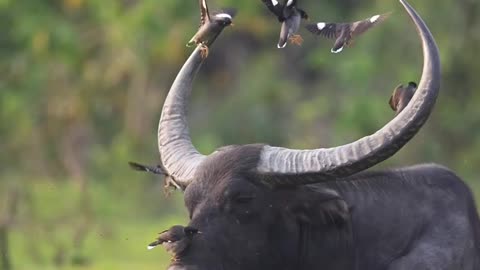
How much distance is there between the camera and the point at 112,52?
2738 centimetres

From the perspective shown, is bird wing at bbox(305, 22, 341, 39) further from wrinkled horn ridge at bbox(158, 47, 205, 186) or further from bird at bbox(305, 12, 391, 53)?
wrinkled horn ridge at bbox(158, 47, 205, 186)

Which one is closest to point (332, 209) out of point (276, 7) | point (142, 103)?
point (276, 7)

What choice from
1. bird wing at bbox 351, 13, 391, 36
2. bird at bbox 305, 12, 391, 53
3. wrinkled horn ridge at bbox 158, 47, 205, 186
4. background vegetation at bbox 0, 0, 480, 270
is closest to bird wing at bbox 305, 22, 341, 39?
bird at bbox 305, 12, 391, 53

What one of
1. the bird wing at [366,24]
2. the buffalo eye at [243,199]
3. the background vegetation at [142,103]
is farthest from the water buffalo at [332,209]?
the background vegetation at [142,103]

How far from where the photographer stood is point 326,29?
30.7ft

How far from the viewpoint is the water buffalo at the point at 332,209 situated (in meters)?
8.54

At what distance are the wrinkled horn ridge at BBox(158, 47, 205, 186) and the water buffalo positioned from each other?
0.07 metres

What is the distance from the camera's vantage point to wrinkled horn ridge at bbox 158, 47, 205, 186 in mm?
9281

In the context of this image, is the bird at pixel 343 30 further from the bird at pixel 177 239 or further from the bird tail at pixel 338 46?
the bird at pixel 177 239

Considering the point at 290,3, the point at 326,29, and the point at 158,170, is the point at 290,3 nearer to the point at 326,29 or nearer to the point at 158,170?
the point at 326,29

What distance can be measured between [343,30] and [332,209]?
3.63ft

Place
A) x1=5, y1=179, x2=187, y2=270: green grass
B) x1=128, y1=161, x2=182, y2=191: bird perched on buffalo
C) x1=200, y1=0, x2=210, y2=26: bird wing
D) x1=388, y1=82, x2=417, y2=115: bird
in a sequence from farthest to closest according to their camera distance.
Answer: x1=5, y1=179, x2=187, y2=270: green grass < x1=200, y1=0, x2=210, y2=26: bird wing < x1=128, y1=161, x2=182, y2=191: bird perched on buffalo < x1=388, y1=82, x2=417, y2=115: bird

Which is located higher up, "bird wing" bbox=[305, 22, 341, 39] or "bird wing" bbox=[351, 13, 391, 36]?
"bird wing" bbox=[351, 13, 391, 36]

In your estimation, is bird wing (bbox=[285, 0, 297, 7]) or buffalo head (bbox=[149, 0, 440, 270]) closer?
buffalo head (bbox=[149, 0, 440, 270])
